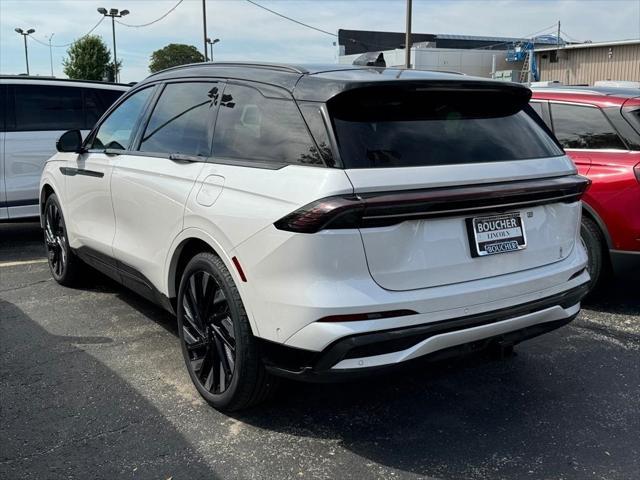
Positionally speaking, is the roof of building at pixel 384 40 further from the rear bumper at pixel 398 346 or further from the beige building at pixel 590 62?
the rear bumper at pixel 398 346

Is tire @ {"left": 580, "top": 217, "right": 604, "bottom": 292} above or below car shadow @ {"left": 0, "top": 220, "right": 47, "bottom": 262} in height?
above

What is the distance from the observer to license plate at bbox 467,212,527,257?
2.88m

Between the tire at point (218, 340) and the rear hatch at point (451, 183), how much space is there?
0.76 m

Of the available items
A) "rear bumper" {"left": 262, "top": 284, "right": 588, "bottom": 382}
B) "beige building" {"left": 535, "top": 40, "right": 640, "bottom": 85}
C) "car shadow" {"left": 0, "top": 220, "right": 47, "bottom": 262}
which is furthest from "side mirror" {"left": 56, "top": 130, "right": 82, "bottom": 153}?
"beige building" {"left": 535, "top": 40, "right": 640, "bottom": 85}

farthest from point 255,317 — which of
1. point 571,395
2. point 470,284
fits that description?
point 571,395

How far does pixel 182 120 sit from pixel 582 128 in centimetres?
335

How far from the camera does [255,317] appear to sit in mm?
2889

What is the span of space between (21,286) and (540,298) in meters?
4.56

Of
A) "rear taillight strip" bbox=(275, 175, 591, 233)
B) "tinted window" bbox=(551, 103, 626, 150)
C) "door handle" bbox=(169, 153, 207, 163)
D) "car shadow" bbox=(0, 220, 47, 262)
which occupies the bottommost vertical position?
"car shadow" bbox=(0, 220, 47, 262)

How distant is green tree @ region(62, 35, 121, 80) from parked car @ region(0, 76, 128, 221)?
53.2 m

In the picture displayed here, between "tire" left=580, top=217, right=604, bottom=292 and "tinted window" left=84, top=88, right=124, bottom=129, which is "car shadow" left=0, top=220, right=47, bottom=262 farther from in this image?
"tire" left=580, top=217, right=604, bottom=292

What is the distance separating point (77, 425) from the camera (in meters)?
3.25

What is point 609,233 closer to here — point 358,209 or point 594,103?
point 594,103

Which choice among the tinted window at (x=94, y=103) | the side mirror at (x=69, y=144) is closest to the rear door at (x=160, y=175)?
the side mirror at (x=69, y=144)
